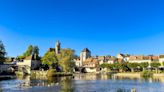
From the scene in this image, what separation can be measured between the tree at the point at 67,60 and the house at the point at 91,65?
5203 cm

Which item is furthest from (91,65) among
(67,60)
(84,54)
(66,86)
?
(66,86)

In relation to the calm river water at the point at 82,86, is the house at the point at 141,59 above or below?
above

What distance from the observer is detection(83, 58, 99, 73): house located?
164 meters

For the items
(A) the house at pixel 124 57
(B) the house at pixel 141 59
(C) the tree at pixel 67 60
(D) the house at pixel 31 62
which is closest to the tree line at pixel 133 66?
(B) the house at pixel 141 59

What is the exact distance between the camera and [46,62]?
407 feet

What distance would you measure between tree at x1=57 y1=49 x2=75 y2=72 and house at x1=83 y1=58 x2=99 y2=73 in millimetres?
52030

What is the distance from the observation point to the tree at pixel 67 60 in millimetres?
107625

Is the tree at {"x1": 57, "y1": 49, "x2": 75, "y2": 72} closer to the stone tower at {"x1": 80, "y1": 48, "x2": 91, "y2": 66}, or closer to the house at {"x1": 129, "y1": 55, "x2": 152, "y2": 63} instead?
the house at {"x1": 129, "y1": 55, "x2": 152, "y2": 63}

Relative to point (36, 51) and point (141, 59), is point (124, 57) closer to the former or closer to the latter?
point (141, 59)

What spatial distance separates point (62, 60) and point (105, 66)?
46.0m

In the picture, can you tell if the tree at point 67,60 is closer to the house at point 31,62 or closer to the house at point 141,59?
the house at point 31,62

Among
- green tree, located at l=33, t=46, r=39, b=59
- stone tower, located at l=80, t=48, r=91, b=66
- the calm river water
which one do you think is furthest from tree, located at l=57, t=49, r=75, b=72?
stone tower, located at l=80, t=48, r=91, b=66

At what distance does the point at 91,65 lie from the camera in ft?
563

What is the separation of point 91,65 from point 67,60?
6534 centimetres
